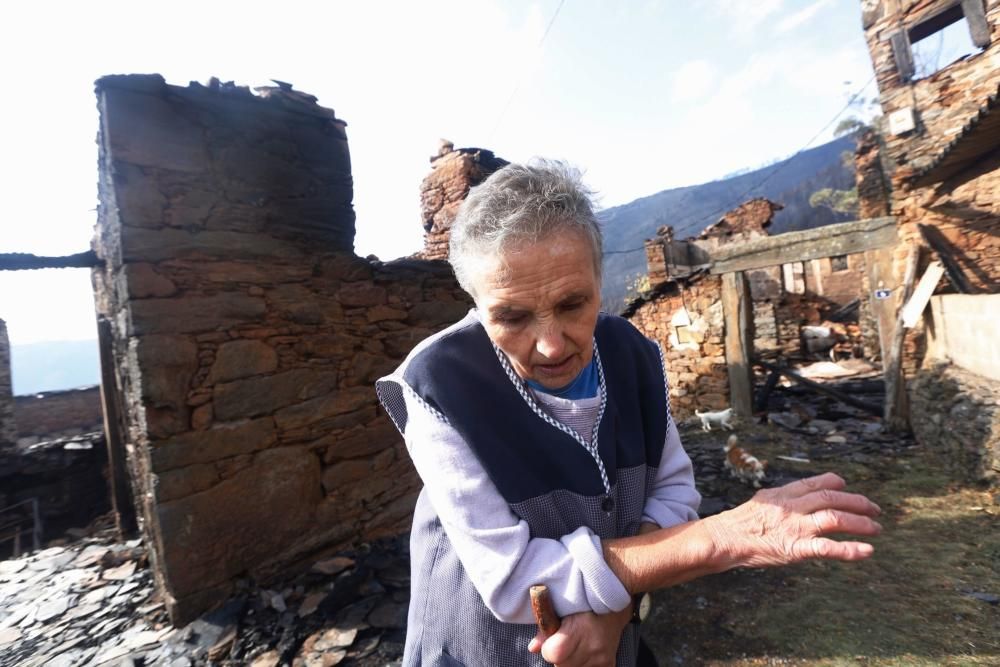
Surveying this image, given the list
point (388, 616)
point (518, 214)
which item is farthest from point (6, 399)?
point (518, 214)

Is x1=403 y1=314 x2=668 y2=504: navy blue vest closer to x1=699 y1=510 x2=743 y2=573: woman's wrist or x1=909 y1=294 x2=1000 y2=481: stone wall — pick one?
x1=699 y1=510 x2=743 y2=573: woman's wrist

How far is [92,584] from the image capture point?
3.44 metres

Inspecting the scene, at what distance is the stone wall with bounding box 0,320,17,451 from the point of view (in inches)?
377

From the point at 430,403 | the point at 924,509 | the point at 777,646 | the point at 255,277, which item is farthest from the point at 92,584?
the point at 924,509

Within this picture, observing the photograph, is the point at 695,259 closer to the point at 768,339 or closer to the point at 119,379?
the point at 768,339

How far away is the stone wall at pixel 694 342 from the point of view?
8.34 metres

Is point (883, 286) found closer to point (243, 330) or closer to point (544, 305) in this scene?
point (544, 305)

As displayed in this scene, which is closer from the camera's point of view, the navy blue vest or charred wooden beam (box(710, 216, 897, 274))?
the navy blue vest

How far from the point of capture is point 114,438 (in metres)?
4.68

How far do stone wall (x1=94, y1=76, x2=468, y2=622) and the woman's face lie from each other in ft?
8.62

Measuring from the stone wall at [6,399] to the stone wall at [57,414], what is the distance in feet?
4.36

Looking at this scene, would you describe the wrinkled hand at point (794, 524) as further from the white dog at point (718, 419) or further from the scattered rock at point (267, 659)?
the white dog at point (718, 419)

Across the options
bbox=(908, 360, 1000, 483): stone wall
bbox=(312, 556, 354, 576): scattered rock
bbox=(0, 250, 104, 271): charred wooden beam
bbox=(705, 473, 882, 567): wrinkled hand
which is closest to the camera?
bbox=(705, 473, 882, 567): wrinkled hand

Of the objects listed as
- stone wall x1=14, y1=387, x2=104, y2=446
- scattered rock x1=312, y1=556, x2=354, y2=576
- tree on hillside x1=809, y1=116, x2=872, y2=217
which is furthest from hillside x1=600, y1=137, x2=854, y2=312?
scattered rock x1=312, y1=556, x2=354, y2=576
